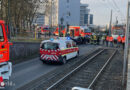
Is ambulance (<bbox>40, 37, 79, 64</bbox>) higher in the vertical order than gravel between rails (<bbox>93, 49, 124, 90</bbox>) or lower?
higher

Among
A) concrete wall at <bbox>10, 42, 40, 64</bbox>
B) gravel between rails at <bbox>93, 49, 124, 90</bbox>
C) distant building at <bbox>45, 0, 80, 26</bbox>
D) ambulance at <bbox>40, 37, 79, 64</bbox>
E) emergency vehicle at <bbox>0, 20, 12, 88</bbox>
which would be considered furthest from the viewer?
distant building at <bbox>45, 0, 80, 26</bbox>

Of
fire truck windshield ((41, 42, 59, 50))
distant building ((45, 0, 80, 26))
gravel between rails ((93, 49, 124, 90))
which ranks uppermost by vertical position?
distant building ((45, 0, 80, 26))

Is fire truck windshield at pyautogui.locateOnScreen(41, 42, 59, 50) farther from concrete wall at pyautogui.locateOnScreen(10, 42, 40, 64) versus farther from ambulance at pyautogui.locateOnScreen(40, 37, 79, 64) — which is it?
concrete wall at pyautogui.locateOnScreen(10, 42, 40, 64)

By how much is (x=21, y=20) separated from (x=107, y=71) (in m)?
21.1

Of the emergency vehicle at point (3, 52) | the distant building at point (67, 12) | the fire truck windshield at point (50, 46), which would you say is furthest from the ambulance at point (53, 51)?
the distant building at point (67, 12)

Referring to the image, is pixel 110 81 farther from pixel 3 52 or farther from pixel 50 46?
pixel 3 52

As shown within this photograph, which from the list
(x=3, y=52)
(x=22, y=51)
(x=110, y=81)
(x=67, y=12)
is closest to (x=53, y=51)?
(x=22, y=51)

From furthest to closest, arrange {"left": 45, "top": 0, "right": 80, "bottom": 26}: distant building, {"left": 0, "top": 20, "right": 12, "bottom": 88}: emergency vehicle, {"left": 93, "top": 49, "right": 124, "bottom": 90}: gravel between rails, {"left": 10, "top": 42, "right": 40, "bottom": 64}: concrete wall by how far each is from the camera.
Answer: {"left": 45, "top": 0, "right": 80, "bottom": 26}: distant building < {"left": 10, "top": 42, "right": 40, "bottom": 64}: concrete wall < {"left": 93, "top": 49, "right": 124, "bottom": 90}: gravel between rails < {"left": 0, "top": 20, "right": 12, "bottom": 88}: emergency vehicle

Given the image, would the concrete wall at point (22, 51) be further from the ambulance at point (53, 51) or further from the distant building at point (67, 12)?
the distant building at point (67, 12)

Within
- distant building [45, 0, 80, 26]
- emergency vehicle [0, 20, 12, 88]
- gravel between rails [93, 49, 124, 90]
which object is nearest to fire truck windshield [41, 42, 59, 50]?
gravel between rails [93, 49, 124, 90]

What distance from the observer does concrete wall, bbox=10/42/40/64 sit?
1386 centimetres

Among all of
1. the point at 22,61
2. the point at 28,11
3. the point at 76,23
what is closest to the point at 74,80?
the point at 22,61

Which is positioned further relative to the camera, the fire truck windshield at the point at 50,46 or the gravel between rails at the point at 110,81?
the fire truck windshield at the point at 50,46

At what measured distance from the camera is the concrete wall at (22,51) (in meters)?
13.9
